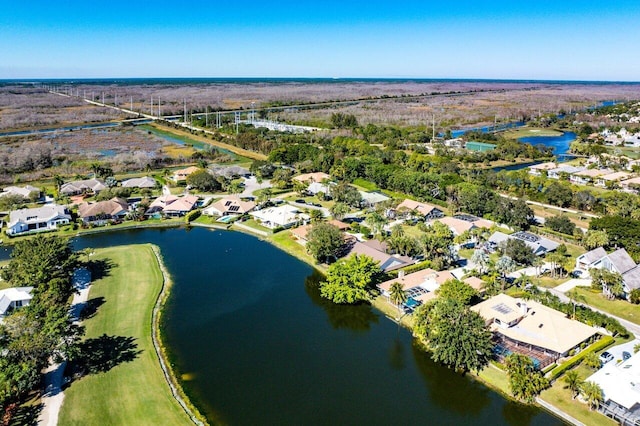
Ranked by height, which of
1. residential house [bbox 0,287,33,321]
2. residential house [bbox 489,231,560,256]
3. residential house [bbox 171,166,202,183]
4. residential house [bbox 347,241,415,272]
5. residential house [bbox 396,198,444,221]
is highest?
residential house [bbox 171,166,202,183]

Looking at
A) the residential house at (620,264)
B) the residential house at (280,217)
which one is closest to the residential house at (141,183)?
the residential house at (280,217)

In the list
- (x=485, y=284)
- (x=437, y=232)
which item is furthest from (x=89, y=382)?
(x=437, y=232)

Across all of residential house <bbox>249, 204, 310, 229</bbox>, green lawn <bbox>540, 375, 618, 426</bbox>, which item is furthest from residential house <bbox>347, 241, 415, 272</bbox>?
green lawn <bbox>540, 375, 618, 426</bbox>

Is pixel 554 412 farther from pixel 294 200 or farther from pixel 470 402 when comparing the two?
pixel 294 200

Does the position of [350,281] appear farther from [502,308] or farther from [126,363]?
[126,363]

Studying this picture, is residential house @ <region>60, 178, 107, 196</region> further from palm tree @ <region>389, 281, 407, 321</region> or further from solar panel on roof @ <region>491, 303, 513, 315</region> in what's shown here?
solar panel on roof @ <region>491, 303, 513, 315</region>

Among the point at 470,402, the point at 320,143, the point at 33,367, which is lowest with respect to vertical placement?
the point at 470,402
